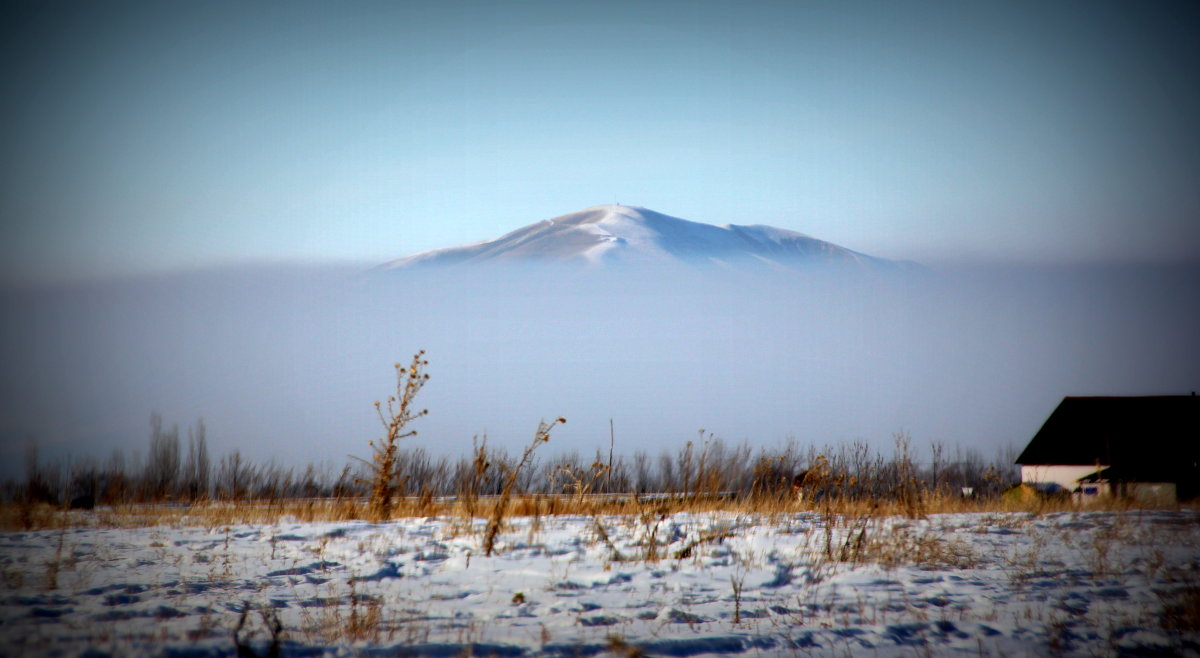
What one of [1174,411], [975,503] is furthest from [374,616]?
[1174,411]

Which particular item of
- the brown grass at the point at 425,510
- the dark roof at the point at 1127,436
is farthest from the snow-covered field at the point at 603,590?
the dark roof at the point at 1127,436

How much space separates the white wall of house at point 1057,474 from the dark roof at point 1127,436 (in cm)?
21

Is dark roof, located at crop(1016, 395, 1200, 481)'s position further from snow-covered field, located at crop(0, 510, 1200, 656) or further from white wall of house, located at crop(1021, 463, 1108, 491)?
snow-covered field, located at crop(0, 510, 1200, 656)

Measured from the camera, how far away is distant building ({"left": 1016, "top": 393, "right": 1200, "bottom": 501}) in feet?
76.2

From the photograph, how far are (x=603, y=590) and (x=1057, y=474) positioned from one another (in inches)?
1025

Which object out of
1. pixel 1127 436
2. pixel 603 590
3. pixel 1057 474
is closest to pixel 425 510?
pixel 603 590

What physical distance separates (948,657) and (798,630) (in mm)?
820

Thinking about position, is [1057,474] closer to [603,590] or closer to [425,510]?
[425,510]

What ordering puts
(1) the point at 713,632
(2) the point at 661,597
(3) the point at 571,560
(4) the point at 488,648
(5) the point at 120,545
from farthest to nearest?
(5) the point at 120,545
(3) the point at 571,560
(2) the point at 661,597
(1) the point at 713,632
(4) the point at 488,648

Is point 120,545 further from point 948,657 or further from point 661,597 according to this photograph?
point 948,657

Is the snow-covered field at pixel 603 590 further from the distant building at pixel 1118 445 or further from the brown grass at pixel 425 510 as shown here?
the distant building at pixel 1118 445

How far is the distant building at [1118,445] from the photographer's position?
76.2 ft

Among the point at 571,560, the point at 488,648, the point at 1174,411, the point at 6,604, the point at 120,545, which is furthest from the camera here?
the point at 1174,411

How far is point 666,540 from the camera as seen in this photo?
7219 mm
